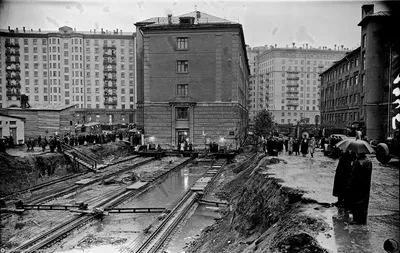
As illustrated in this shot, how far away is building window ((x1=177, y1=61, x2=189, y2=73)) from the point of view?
4364 cm

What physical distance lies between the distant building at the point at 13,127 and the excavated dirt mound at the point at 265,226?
2550 centimetres

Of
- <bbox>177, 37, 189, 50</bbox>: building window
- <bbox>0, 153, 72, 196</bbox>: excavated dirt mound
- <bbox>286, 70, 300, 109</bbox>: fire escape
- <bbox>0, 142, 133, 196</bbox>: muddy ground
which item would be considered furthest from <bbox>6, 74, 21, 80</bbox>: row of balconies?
<bbox>286, 70, 300, 109</bbox>: fire escape

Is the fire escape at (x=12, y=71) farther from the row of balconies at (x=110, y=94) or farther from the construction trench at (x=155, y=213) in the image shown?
the construction trench at (x=155, y=213)

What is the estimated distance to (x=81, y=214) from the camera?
1642 centimetres

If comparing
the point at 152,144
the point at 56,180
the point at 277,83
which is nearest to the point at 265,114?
the point at 152,144

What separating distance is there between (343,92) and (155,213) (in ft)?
123

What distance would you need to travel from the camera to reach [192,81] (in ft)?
143

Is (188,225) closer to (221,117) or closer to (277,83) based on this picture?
(221,117)

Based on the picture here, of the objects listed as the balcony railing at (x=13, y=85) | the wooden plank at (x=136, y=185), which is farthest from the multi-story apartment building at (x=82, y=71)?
the wooden plank at (x=136, y=185)

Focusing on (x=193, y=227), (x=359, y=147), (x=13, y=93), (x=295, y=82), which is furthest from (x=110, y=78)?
(x=359, y=147)

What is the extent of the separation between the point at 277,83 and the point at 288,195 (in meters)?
102

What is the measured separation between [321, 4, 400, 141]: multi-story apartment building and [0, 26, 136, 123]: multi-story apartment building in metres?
54.6

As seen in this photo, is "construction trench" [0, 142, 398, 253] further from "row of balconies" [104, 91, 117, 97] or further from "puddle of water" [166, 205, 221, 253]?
"row of balconies" [104, 91, 117, 97]

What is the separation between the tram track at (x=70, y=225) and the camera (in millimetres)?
12305
